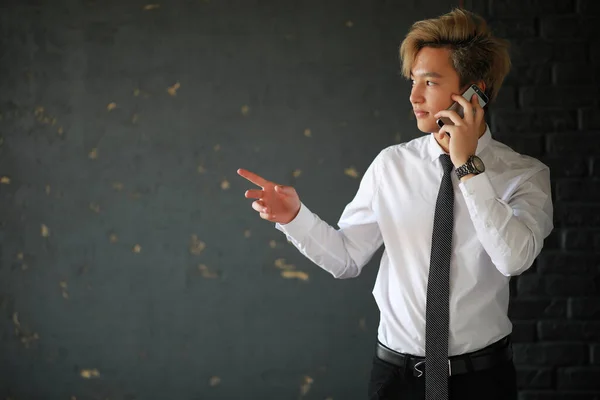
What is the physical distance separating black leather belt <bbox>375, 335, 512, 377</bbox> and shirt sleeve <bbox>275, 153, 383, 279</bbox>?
32 centimetres

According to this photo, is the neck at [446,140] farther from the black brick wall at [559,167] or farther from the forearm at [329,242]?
the black brick wall at [559,167]

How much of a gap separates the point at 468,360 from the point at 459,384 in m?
0.07

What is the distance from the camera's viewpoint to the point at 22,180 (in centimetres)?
287

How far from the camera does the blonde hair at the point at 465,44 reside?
183 centimetres

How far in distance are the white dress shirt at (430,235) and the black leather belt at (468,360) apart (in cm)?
2

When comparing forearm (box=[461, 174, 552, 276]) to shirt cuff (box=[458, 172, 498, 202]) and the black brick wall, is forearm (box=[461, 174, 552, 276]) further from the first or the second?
Answer: the black brick wall

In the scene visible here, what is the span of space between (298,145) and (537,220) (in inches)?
48.9

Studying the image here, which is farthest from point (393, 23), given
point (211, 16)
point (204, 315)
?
point (204, 315)

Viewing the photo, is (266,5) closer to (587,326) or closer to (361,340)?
(361,340)

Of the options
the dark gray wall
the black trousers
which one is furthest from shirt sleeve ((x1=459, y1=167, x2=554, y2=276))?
the dark gray wall

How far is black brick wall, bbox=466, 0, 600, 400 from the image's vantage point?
8.32 ft

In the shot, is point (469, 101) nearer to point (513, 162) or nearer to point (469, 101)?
point (469, 101)

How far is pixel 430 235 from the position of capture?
1.84 meters

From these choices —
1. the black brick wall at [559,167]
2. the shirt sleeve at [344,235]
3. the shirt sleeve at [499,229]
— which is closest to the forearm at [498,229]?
the shirt sleeve at [499,229]
